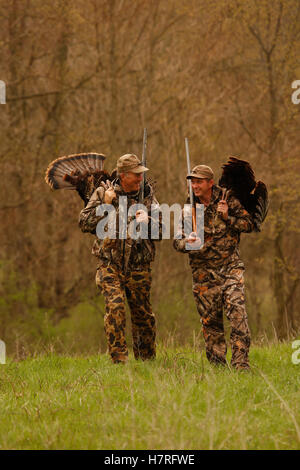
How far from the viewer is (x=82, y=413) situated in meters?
4.94

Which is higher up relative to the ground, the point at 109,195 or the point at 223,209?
the point at 109,195

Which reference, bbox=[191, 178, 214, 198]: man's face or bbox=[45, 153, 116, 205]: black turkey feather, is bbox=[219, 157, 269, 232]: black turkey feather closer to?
bbox=[191, 178, 214, 198]: man's face

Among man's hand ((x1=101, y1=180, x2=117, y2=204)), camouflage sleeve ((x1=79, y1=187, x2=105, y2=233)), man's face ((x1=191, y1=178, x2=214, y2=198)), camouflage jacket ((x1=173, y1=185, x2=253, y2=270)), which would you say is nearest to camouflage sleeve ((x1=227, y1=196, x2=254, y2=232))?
camouflage jacket ((x1=173, y1=185, x2=253, y2=270))

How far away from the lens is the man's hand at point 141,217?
703 centimetres

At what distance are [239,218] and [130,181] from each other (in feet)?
4.13

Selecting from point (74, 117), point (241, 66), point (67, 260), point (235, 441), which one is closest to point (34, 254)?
point (67, 260)

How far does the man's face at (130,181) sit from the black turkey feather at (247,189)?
0.96 meters

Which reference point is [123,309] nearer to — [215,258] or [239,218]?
[215,258]

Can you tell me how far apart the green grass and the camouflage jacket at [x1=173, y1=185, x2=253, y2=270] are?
3.61 feet

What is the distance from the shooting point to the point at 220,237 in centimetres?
707
